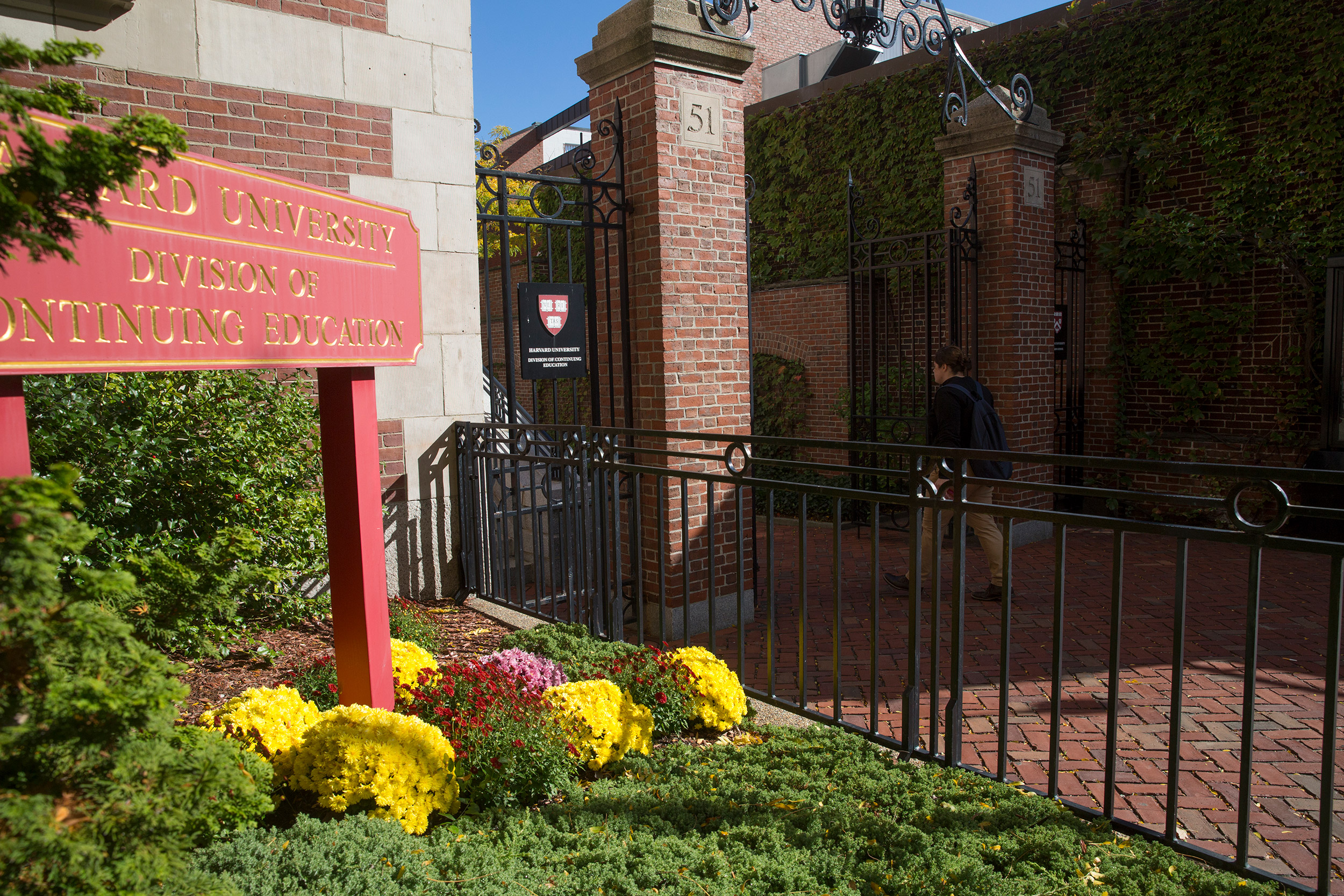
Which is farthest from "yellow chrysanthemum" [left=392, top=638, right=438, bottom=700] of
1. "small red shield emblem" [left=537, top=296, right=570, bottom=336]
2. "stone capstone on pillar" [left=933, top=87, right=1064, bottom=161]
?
"stone capstone on pillar" [left=933, top=87, right=1064, bottom=161]

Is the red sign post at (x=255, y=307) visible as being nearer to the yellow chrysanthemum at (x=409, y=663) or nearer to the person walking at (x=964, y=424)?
the yellow chrysanthemum at (x=409, y=663)

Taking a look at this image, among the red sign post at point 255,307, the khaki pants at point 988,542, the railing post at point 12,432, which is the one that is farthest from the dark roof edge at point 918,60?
the railing post at point 12,432

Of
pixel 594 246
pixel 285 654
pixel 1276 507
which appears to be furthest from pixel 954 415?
pixel 285 654

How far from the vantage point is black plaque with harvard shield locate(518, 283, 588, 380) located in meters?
5.12

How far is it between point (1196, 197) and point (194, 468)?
29.4 feet

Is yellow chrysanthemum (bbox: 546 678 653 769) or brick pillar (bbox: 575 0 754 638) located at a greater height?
brick pillar (bbox: 575 0 754 638)

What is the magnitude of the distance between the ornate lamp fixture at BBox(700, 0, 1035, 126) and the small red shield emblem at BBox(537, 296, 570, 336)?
1.88 meters

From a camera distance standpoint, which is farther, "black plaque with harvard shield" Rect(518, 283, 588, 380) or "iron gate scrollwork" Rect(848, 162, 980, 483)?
"iron gate scrollwork" Rect(848, 162, 980, 483)

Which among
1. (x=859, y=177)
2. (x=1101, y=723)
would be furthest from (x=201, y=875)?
(x=859, y=177)

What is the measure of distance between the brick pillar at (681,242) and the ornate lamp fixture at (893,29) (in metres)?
0.18

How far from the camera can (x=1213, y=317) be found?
8242 millimetres

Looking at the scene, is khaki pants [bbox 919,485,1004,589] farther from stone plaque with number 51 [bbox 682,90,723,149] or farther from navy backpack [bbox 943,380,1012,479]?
stone plaque with number 51 [bbox 682,90,723,149]

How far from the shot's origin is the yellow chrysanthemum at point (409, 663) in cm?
329

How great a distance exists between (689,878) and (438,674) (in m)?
1.47
